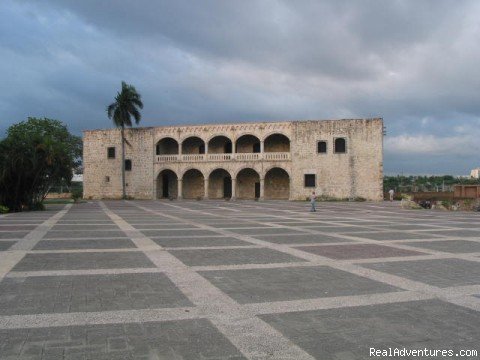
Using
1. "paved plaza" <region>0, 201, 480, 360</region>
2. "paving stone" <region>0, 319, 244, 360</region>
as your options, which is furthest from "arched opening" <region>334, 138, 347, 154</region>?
"paving stone" <region>0, 319, 244, 360</region>

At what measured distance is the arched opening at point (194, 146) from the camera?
151ft

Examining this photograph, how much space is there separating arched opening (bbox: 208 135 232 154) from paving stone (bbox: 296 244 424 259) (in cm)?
3528

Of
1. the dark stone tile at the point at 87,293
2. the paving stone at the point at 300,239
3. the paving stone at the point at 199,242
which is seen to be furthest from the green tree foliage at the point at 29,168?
the dark stone tile at the point at 87,293

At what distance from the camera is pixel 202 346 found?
3902 millimetres

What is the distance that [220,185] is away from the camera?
149 feet

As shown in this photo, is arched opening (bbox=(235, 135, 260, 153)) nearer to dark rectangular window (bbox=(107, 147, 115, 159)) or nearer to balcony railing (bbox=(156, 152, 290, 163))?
balcony railing (bbox=(156, 152, 290, 163))

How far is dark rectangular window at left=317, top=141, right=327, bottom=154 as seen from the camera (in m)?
39.8

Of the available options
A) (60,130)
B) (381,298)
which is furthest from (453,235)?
(60,130)

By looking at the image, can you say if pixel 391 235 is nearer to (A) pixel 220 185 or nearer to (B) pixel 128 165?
(A) pixel 220 185

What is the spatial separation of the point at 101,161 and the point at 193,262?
133 feet

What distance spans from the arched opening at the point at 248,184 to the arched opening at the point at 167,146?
8072 millimetres

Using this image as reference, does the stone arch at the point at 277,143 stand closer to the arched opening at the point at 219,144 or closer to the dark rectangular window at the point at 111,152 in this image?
the arched opening at the point at 219,144

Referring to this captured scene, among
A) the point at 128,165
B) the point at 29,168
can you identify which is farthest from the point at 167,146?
the point at 29,168

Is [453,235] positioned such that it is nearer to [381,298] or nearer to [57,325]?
[381,298]
